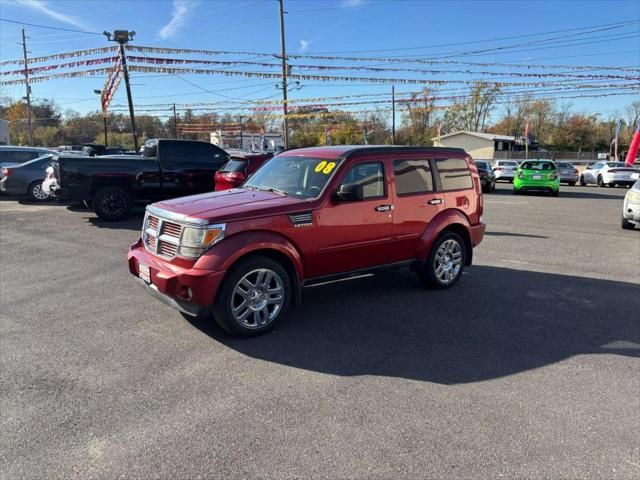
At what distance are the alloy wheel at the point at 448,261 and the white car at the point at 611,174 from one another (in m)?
26.8

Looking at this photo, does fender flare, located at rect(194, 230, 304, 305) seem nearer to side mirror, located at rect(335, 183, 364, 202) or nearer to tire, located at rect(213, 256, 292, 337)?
tire, located at rect(213, 256, 292, 337)

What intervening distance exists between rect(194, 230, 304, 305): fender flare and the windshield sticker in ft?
3.35

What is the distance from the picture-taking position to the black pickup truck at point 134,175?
36.6ft

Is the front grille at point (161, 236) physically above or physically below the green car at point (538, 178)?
below

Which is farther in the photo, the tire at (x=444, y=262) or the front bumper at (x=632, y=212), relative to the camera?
the front bumper at (x=632, y=212)

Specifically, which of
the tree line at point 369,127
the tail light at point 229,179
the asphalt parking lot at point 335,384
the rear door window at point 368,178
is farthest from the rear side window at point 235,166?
the tree line at point 369,127

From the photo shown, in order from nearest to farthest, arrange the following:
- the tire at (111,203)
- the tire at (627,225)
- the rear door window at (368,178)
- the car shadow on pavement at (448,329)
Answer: the car shadow on pavement at (448,329) < the rear door window at (368,178) < the tire at (111,203) < the tire at (627,225)

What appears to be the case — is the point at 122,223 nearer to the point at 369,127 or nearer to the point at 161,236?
the point at 161,236

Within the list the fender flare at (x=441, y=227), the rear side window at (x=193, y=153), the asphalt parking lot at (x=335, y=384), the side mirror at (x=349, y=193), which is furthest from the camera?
the rear side window at (x=193, y=153)

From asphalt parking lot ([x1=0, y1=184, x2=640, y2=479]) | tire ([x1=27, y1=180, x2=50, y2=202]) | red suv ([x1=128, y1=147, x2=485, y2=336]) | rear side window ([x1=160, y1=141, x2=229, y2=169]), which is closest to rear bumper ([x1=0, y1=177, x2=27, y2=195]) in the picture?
tire ([x1=27, y1=180, x2=50, y2=202])

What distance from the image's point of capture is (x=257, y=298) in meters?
4.61

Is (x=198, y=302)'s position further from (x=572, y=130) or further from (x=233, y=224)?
(x=572, y=130)

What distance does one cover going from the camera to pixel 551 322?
518 cm

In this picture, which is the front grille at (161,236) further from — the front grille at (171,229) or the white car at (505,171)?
the white car at (505,171)
